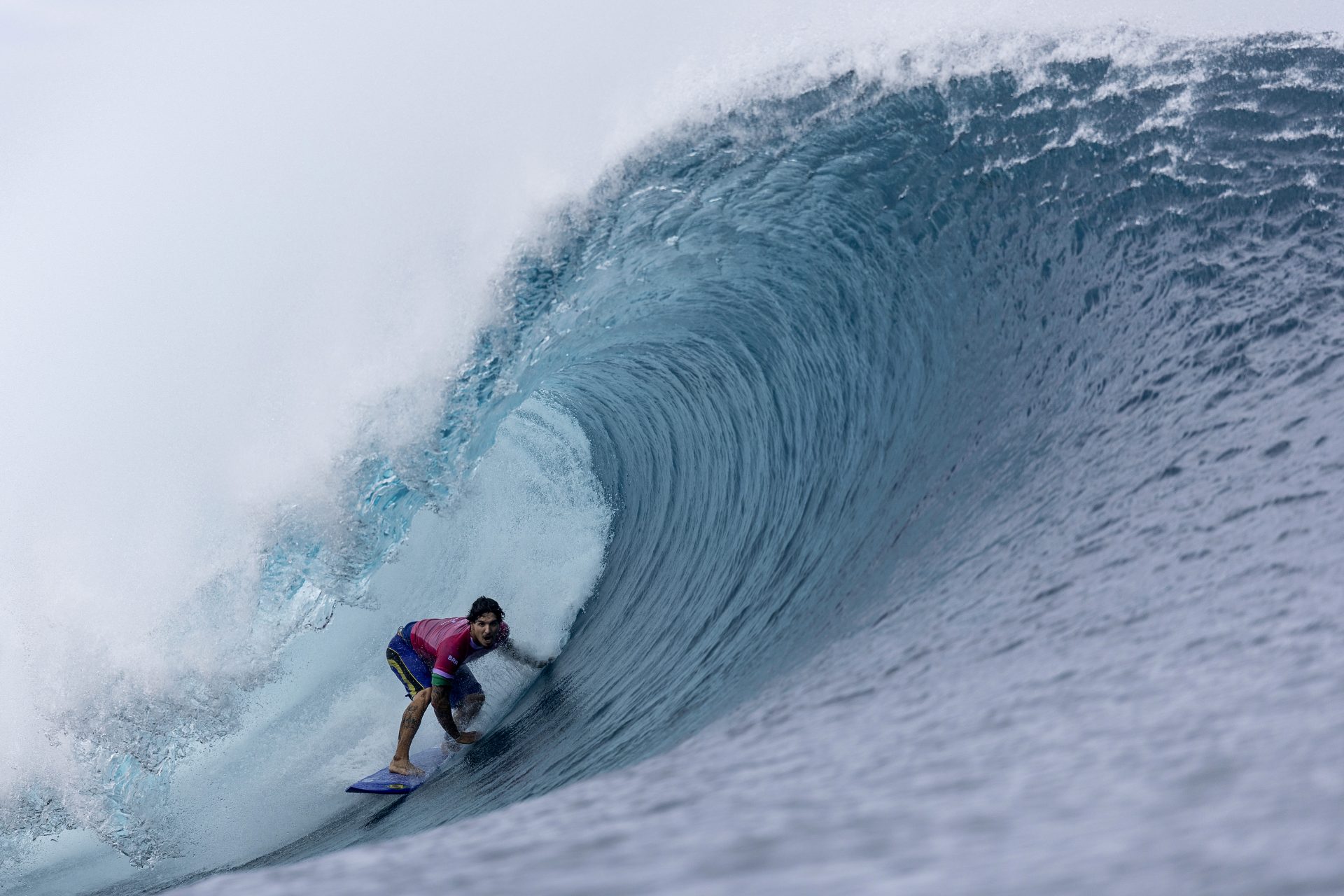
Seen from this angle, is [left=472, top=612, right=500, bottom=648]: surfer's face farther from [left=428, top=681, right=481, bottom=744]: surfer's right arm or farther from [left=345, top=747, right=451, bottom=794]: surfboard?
[left=345, top=747, right=451, bottom=794]: surfboard

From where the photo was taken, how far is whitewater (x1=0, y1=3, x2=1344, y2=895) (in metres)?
2.94

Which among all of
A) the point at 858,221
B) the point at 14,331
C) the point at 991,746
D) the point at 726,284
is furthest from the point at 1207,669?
the point at 14,331

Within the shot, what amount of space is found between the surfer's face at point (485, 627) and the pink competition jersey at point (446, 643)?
→ 0.06m

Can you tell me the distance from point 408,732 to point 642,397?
2.98m

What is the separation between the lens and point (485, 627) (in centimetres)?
477

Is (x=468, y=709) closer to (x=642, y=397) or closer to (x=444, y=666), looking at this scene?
(x=444, y=666)

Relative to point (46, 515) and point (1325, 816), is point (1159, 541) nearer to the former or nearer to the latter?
point (1325, 816)

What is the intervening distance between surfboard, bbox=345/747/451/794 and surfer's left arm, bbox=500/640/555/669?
31.8 inches

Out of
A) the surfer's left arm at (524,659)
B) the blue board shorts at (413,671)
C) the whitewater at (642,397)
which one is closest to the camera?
the whitewater at (642,397)

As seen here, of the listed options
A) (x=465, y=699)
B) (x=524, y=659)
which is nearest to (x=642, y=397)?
(x=524, y=659)

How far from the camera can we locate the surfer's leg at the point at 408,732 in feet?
16.3

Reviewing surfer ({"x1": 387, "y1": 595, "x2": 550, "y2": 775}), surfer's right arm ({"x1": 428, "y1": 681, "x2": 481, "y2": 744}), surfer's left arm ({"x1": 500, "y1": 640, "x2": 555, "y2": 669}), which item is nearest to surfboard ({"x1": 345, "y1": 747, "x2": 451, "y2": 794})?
surfer ({"x1": 387, "y1": 595, "x2": 550, "y2": 775})

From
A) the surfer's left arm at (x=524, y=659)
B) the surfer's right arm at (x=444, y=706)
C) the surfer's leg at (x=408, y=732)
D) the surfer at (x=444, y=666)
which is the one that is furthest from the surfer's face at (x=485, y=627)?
the surfer's left arm at (x=524, y=659)

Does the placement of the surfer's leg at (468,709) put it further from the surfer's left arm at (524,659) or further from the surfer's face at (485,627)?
the surfer's face at (485,627)
